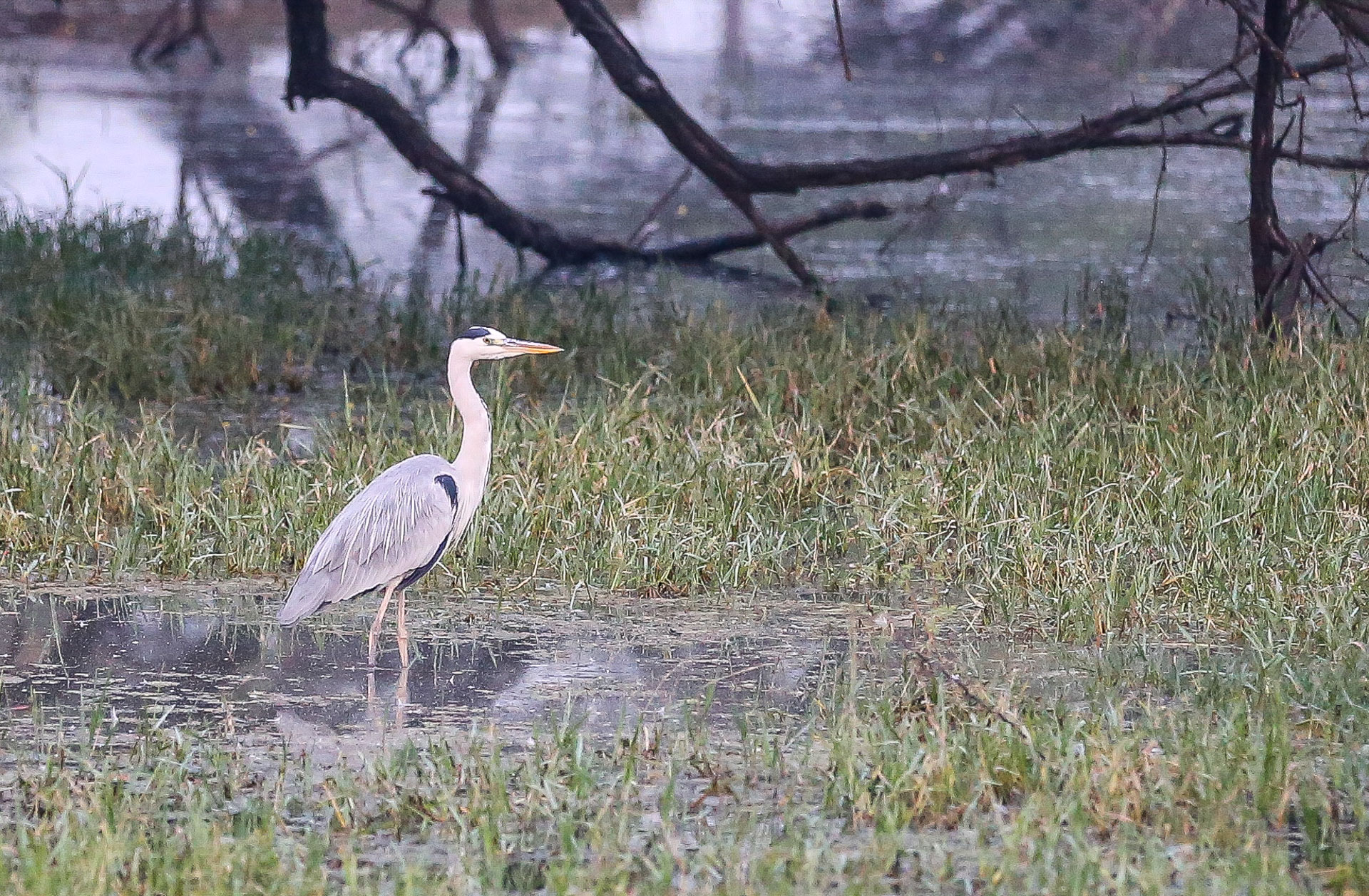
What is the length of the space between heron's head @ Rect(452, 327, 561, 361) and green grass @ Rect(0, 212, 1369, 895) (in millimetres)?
596

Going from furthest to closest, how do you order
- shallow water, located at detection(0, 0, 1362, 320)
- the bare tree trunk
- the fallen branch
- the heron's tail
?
shallow water, located at detection(0, 0, 1362, 320) → the fallen branch → the bare tree trunk → the heron's tail

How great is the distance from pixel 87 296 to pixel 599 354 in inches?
88.7

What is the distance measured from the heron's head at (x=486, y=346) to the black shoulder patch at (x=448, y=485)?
0.38 metres

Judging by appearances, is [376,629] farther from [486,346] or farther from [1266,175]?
[1266,175]

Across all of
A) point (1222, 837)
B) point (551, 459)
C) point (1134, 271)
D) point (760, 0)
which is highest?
point (760, 0)

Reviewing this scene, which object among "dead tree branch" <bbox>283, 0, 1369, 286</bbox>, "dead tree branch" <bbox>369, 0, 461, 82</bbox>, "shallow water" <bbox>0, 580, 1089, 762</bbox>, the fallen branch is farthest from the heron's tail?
"dead tree branch" <bbox>369, 0, 461, 82</bbox>

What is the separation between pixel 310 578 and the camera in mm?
4727

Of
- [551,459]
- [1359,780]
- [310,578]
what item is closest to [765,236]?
[551,459]

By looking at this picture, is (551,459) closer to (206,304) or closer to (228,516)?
(228,516)

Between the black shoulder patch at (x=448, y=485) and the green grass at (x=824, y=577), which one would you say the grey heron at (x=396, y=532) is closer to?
the black shoulder patch at (x=448, y=485)

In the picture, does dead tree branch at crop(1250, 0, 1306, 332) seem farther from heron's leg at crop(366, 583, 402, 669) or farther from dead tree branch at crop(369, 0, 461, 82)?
dead tree branch at crop(369, 0, 461, 82)

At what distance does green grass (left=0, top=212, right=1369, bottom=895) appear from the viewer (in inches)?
135

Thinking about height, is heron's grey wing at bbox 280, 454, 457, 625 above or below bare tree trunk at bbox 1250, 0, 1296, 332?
below

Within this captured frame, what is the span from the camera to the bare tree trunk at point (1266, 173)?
25.9 feet
